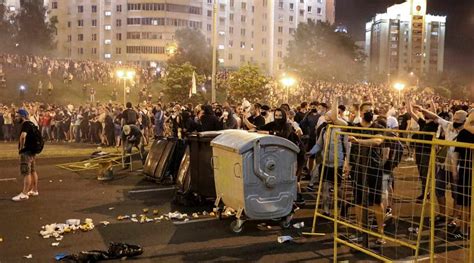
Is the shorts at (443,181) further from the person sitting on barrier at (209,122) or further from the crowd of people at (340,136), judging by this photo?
the person sitting on barrier at (209,122)

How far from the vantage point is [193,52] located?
55500 millimetres

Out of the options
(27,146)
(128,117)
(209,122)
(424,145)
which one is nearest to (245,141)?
(424,145)

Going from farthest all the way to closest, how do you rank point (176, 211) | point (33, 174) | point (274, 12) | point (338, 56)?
point (274, 12) < point (338, 56) < point (33, 174) < point (176, 211)

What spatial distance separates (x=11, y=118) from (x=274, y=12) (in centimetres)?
8289

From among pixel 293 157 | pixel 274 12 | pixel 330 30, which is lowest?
pixel 293 157

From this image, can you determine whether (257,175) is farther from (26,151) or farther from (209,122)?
(26,151)

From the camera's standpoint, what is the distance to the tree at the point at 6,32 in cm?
6706

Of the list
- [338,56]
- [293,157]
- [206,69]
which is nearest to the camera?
[293,157]

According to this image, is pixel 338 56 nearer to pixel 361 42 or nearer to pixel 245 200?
pixel 245 200

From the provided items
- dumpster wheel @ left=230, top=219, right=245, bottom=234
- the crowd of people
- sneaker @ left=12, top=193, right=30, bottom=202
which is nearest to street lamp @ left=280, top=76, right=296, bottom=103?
the crowd of people

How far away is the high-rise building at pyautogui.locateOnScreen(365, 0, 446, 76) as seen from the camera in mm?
147000

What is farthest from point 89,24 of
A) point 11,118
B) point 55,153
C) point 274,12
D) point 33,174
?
point 33,174

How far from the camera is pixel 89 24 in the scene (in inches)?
3669

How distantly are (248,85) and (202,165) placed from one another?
31512 mm
